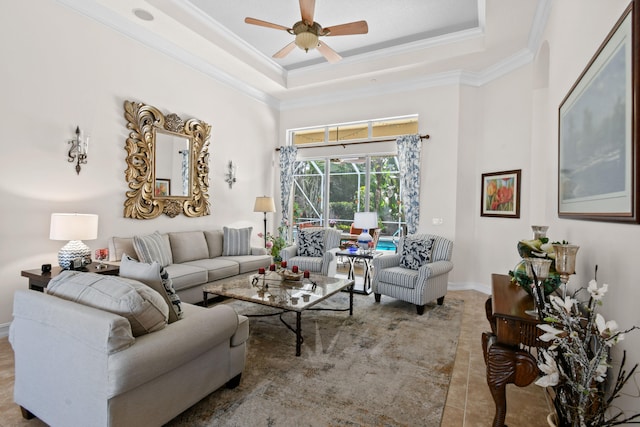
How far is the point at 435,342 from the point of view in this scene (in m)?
3.42

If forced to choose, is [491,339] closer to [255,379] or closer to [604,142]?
[604,142]

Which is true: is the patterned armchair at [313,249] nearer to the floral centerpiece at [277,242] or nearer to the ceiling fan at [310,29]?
the floral centerpiece at [277,242]

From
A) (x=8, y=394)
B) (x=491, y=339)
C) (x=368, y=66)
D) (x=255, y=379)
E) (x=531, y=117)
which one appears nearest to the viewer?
(x=491, y=339)

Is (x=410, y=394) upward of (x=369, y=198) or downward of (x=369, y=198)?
downward

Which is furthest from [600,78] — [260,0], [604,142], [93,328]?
[260,0]

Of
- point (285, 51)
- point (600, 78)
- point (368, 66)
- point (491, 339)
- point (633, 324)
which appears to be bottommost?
point (491, 339)

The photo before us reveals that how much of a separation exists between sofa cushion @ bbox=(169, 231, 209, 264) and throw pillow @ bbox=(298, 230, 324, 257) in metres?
1.51

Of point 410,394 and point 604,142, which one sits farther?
point 410,394

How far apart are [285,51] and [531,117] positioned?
3627mm

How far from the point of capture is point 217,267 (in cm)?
461

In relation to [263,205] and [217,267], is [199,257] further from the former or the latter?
[263,205]

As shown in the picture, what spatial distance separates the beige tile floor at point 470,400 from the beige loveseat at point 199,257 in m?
1.49

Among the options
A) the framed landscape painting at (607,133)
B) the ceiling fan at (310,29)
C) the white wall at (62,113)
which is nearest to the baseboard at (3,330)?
the white wall at (62,113)

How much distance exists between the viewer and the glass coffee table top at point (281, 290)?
3.19 metres
